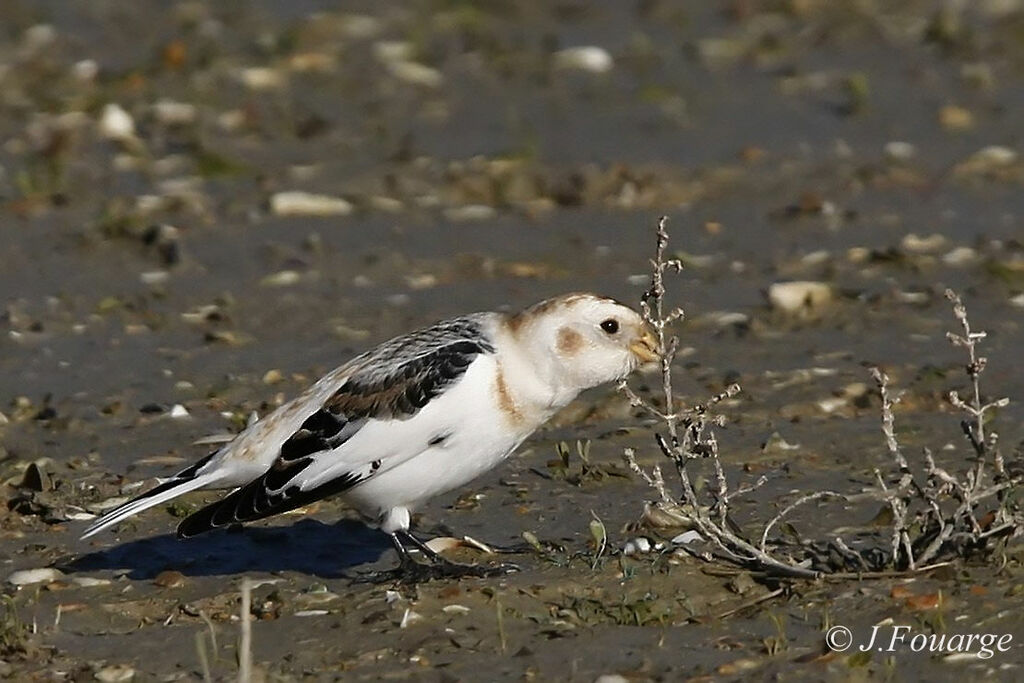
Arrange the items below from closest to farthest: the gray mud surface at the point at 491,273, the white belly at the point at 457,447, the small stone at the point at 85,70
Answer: the gray mud surface at the point at 491,273 → the white belly at the point at 457,447 → the small stone at the point at 85,70

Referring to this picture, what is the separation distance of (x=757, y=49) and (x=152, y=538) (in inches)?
253

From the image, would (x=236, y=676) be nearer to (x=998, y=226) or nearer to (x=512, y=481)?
(x=512, y=481)

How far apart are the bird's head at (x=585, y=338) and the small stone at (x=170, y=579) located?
114cm

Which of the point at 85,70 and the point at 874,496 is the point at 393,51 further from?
the point at 874,496

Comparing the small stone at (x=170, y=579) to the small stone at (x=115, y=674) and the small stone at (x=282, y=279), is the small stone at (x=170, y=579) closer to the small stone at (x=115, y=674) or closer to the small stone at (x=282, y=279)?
the small stone at (x=115, y=674)

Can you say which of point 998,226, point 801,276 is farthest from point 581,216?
point 998,226

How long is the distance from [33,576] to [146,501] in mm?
417

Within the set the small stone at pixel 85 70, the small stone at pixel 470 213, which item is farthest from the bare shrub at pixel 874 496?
the small stone at pixel 85 70

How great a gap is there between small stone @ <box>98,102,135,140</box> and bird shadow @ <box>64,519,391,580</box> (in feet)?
15.4

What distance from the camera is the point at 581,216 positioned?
904 centimetres

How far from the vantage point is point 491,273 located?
8359 millimetres

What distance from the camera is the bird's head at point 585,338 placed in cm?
524

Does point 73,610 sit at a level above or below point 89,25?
below

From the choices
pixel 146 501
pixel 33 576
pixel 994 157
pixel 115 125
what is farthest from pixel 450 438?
pixel 115 125
